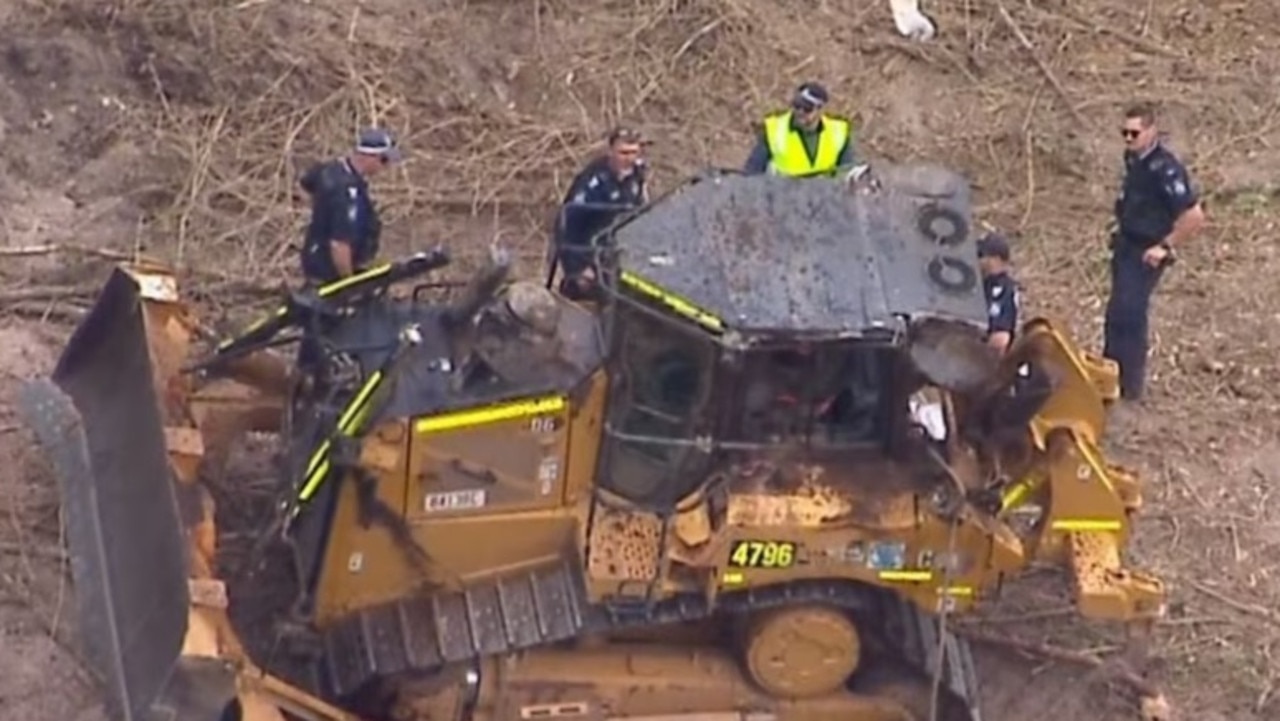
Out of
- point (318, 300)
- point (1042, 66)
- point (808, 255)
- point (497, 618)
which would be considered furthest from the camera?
point (1042, 66)

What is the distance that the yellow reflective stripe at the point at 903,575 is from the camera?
10625 millimetres

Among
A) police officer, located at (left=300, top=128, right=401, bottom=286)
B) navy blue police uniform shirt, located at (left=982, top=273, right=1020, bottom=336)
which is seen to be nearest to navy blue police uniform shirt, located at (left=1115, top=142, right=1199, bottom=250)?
navy blue police uniform shirt, located at (left=982, top=273, right=1020, bottom=336)

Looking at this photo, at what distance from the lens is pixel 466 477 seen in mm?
10367

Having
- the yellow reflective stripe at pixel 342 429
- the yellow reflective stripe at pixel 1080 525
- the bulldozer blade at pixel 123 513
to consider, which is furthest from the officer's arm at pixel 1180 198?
the bulldozer blade at pixel 123 513

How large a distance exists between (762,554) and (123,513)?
8.69 ft

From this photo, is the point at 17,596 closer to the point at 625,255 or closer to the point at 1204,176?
the point at 625,255

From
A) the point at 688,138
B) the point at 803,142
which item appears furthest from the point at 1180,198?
the point at 688,138

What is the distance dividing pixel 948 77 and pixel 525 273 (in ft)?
11.3

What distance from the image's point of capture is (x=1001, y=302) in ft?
38.7

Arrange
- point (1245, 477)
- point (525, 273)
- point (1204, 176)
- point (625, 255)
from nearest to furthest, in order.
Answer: point (625, 255)
point (1245, 477)
point (525, 273)
point (1204, 176)

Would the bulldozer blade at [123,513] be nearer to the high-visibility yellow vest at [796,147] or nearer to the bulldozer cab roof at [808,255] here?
the bulldozer cab roof at [808,255]

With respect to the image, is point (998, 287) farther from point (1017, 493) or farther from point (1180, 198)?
point (1180, 198)

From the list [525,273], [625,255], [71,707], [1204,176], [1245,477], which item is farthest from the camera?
Result: [1204,176]

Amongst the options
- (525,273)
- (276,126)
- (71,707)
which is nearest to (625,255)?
(71,707)
